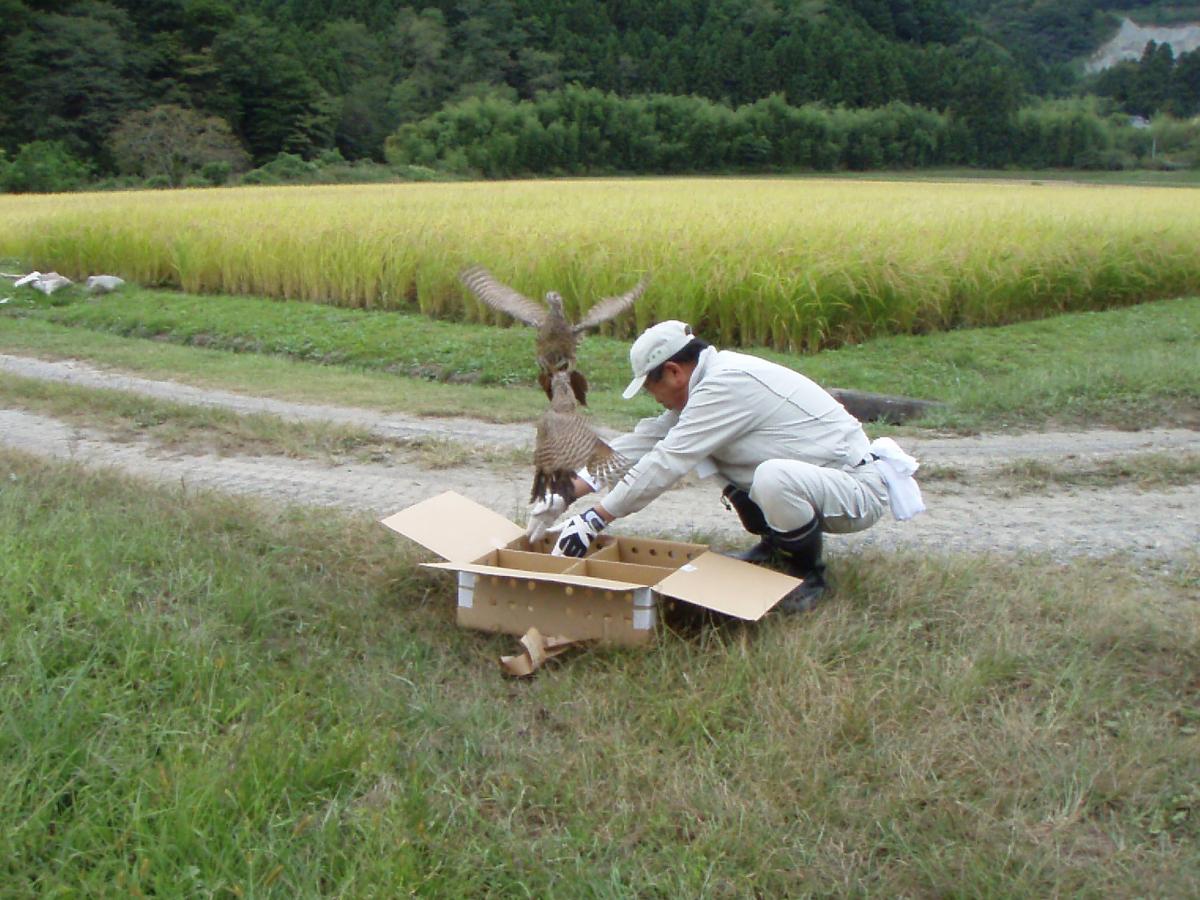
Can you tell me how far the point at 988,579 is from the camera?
483 centimetres

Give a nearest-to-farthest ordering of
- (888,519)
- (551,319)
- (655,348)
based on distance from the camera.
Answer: (551,319), (655,348), (888,519)

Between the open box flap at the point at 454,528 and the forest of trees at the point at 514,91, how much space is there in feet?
111

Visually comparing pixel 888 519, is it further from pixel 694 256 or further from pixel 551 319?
pixel 694 256

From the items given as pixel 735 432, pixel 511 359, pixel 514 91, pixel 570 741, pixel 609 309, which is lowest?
pixel 514 91

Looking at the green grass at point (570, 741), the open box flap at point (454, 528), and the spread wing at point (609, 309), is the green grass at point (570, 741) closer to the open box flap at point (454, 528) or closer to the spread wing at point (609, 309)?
the open box flap at point (454, 528)

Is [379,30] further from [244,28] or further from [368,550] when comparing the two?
[368,550]

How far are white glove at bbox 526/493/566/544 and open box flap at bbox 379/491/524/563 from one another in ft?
0.43

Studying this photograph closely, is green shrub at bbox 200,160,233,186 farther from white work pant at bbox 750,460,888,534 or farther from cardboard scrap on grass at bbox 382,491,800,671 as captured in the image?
white work pant at bbox 750,460,888,534

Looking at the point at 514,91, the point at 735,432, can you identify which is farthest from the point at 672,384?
the point at 514,91

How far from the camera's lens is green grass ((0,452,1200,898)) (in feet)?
10.4

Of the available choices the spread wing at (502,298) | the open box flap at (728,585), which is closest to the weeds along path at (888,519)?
the open box flap at (728,585)

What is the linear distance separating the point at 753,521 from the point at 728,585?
1.84ft

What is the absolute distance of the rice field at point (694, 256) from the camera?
10789mm

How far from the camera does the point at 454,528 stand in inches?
189
